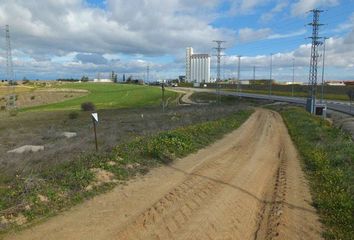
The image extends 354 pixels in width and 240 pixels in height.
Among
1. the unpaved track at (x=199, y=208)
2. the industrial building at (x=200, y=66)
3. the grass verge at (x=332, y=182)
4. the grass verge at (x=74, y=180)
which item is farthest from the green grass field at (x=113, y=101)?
the unpaved track at (x=199, y=208)

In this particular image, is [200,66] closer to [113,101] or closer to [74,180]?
[113,101]

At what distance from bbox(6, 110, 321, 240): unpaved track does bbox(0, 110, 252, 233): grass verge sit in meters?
0.46

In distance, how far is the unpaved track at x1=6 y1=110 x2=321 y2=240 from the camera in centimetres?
818

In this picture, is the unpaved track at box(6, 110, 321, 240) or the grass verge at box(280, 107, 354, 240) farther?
the grass verge at box(280, 107, 354, 240)

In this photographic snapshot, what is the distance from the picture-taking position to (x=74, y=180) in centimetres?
1121

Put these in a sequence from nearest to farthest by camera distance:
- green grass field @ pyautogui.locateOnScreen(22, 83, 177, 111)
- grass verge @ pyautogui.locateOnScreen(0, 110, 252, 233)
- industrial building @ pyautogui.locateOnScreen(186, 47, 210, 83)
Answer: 1. grass verge @ pyautogui.locateOnScreen(0, 110, 252, 233)
2. green grass field @ pyautogui.locateOnScreen(22, 83, 177, 111)
3. industrial building @ pyautogui.locateOnScreen(186, 47, 210, 83)

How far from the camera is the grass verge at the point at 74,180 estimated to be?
9.17 meters

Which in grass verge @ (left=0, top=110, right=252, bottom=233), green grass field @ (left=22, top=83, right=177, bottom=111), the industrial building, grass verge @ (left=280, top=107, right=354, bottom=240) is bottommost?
green grass field @ (left=22, top=83, right=177, bottom=111)

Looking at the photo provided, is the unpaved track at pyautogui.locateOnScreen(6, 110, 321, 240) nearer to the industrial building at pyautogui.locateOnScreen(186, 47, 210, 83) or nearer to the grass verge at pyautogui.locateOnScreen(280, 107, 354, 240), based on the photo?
the grass verge at pyautogui.locateOnScreen(280, 107, 354, 240)

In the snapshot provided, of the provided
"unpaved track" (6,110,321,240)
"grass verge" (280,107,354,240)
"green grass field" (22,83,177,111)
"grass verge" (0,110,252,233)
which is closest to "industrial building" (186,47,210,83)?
"green grass field" (22,83,177,111)

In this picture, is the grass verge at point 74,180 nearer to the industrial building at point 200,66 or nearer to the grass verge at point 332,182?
the grass verge at point 332,182

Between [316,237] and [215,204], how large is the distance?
253 centimetres

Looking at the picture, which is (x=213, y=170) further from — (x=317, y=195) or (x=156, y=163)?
(x=317, y=195)

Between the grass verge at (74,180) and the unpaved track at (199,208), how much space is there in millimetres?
459
